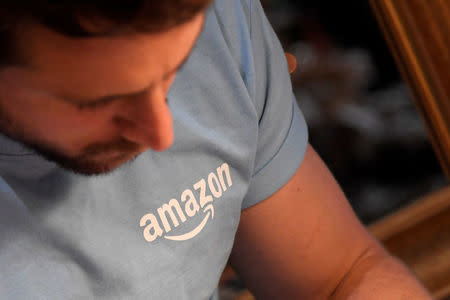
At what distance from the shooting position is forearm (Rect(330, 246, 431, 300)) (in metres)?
0.77

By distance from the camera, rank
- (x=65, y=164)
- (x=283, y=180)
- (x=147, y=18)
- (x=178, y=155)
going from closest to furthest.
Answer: (x=147, y=18)
(x=65, y=164)
(x=178, y=155)
(x=283, y=180)

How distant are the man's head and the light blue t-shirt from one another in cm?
7

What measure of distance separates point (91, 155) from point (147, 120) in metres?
0.07

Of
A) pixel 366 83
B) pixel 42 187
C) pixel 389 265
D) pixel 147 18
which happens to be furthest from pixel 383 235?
pixel 147 18

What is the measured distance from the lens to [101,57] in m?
0.43

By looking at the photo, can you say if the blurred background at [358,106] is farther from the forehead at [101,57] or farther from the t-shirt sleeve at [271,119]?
the forehead at [101,57]

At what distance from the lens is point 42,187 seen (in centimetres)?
59

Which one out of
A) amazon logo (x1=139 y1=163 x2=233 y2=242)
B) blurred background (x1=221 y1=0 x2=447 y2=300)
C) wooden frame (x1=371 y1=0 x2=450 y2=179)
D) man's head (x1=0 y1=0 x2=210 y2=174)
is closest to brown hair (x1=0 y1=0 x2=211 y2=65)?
man's head (x1=0 y1=0 x2=210 y2=174)

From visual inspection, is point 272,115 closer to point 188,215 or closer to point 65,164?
point 188,215

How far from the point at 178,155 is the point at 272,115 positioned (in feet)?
0.45

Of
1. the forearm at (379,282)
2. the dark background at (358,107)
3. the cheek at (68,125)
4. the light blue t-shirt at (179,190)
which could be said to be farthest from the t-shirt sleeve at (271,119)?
the dark background at (358,107)

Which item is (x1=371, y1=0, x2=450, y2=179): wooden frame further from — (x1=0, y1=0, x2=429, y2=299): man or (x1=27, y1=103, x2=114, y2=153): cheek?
(x1=27, y1=103, x2=114, y2=153): cheek

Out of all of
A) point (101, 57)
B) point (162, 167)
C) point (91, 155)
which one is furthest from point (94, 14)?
A: point (162, 167)

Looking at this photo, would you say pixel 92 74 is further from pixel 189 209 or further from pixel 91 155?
pixel 189 209
